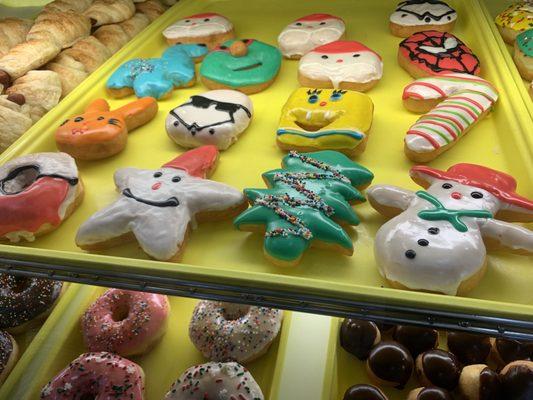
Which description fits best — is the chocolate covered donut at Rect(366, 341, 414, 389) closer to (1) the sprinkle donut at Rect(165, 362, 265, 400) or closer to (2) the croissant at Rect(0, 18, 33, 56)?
(1) the sprinkle donut at Rect(165, 362, 265, 400)

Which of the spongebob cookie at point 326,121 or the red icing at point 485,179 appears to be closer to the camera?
the red icing at point 485,179

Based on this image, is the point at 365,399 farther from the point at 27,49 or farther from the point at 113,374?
the point at 27,49

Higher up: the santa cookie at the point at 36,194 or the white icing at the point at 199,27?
the white icing at the point at 199,27

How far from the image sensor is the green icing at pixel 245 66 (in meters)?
1.74

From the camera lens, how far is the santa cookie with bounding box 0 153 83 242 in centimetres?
120

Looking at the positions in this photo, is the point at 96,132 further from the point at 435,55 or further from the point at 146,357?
→ the point at 435,55

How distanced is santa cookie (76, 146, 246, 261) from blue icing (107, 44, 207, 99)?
0.53 metres

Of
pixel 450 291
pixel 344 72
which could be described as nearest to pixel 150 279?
pixel 450 291

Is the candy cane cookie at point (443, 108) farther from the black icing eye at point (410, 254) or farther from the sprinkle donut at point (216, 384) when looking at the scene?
the sprinkle donut at point (216, 384)

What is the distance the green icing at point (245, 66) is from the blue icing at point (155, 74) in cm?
7

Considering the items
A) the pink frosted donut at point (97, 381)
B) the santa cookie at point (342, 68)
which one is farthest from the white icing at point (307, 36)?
the pink frosted donut at point (97, 381)

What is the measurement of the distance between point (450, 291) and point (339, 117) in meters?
0.65

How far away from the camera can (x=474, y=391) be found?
1.28 meters

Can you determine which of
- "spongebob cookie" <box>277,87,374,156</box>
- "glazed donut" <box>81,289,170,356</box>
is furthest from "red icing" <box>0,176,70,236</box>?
"spongebob cookie" <box>277,87,374,156</box>
